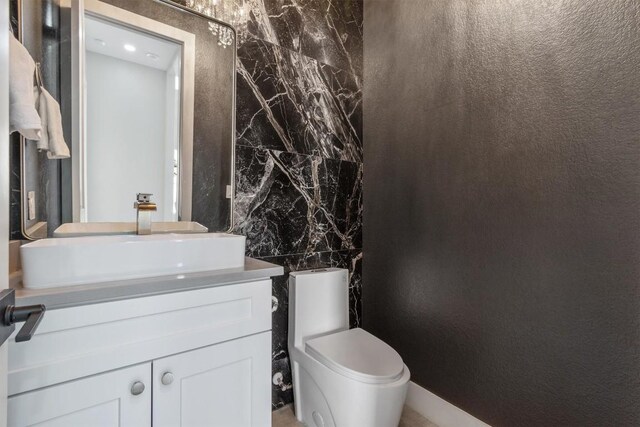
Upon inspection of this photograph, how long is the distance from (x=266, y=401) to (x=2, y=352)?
0.82 meters

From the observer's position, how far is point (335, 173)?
6.72 feet

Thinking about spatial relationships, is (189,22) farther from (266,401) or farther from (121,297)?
(266,401)

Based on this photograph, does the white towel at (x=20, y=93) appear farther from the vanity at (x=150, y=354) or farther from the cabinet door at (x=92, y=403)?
Answer: the cabinet door at (x=92, y=403)

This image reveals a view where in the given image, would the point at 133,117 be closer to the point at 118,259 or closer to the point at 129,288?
the point at 118,259

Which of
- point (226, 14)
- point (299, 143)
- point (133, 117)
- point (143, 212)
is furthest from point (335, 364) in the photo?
point (226, 14)

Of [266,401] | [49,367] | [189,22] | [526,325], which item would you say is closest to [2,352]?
[49,367]

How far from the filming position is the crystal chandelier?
1551 mm

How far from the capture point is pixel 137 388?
0.92m

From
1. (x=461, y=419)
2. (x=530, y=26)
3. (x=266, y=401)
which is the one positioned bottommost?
(x=461, y=419)

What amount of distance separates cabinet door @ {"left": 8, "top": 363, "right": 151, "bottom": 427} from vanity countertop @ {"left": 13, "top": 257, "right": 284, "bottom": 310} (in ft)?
0.69

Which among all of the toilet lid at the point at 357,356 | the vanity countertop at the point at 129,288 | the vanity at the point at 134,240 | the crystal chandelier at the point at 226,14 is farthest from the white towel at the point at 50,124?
the toilet lid at the point at 357,356

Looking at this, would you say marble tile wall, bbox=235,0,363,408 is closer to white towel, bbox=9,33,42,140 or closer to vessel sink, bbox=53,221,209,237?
vessel sink, bbox=53,221,209,237

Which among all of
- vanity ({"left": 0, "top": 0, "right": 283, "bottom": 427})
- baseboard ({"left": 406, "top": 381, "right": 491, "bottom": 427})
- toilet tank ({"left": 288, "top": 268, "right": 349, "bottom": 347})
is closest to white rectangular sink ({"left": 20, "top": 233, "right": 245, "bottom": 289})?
vanity ({"left": 0, "top": 0, "right": 283, "bottom": 427})

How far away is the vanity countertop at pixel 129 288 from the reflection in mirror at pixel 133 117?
537 millimetres
